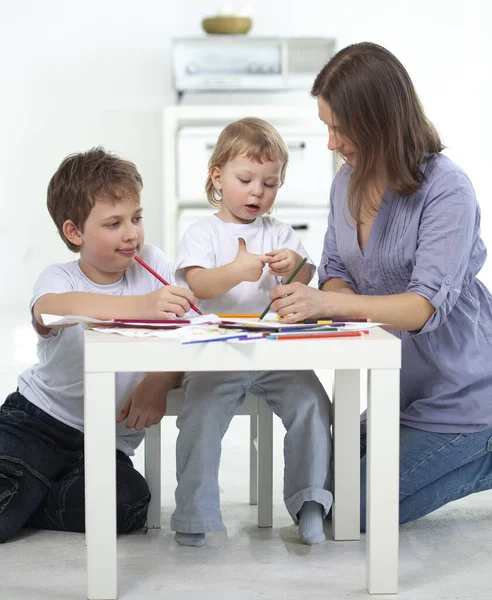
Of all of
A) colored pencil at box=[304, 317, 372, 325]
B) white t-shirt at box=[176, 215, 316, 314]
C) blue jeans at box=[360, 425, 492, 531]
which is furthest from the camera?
white t-shirt at box=[176, 215, 316, 314]

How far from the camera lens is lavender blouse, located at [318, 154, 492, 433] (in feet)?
4.89

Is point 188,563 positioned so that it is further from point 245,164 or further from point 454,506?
point 245,164

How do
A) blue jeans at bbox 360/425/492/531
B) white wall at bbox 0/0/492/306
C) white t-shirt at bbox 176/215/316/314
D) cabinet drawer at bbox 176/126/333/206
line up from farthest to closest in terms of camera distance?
white wall at bbox 0/0/492/306 → cabinet drawer at bbox 176/126/333/206 → white t-shirt at bbox 176/215/316/314 → blue jeans at bbox 360/425/492/531

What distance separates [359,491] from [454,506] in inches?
10.6

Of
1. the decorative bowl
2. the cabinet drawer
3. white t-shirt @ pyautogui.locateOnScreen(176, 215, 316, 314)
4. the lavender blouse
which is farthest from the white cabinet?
the lavender blouse

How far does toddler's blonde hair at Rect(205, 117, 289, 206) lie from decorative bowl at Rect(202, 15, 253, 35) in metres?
2.55

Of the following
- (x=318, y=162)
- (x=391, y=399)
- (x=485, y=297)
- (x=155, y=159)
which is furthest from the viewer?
(x=155, y=159)

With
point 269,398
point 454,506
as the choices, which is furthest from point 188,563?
point 454,506

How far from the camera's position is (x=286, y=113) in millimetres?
3998

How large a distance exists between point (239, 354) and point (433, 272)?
0.41 metres

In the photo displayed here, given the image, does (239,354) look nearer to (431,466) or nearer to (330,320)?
(330,320)

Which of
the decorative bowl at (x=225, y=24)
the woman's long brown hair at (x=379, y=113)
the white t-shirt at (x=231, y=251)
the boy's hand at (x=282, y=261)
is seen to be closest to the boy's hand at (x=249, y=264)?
the boy's hand at (x=282, y=261)

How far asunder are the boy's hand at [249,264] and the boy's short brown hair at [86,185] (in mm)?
241

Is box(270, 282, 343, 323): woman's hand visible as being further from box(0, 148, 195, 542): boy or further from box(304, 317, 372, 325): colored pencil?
box(0, 148, 195, 542): boy
